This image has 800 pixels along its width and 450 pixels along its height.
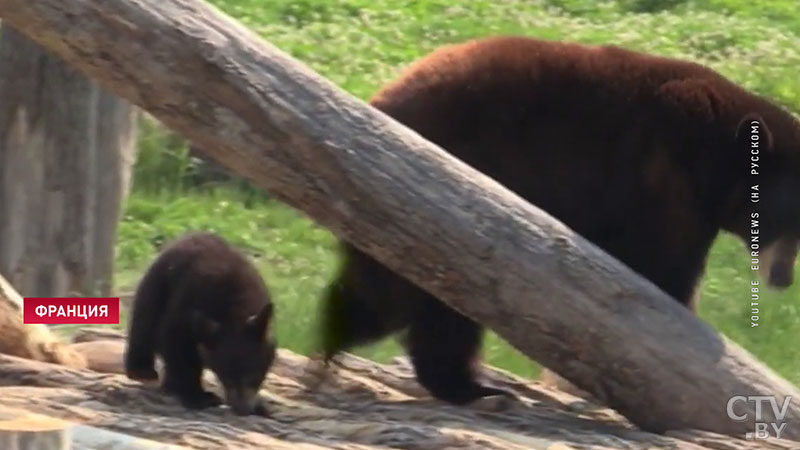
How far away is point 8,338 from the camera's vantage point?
6.93m

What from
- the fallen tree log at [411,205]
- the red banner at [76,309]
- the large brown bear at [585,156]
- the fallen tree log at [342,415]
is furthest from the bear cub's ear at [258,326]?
the red banner at [76,309]

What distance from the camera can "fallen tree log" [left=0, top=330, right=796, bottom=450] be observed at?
17.9ft

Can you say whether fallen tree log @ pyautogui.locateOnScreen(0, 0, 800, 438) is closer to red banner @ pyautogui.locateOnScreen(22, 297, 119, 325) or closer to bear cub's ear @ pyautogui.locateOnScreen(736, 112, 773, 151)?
bear cub's ear @ pyautogui.locateOnScreen(736, 112, 773, 151)

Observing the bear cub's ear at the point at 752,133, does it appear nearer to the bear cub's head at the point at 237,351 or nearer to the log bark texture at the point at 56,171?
the bear cub's head at the point at 237,351

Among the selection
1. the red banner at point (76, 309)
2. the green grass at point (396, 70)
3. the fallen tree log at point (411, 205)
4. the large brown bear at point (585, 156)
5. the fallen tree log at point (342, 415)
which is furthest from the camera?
the green grass at point (396, 70)

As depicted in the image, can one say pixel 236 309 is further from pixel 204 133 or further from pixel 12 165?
pixel 12 165

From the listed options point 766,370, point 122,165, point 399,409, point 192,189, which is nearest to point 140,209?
point 192,189

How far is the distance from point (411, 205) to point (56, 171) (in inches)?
114

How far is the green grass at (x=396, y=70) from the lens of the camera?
8992 mm

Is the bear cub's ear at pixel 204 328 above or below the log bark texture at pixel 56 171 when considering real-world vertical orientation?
below

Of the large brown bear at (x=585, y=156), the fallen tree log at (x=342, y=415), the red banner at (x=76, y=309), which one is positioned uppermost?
the large brown bear at (x=585, y=156)

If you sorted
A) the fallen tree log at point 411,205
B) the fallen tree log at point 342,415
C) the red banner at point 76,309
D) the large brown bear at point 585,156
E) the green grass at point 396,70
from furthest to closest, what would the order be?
the green grass at point 396,70
the red banner at point 76,309
the large brown bear at point 585,156
the fallen tree log at point 411,205
the fallen tree log at point 342,415

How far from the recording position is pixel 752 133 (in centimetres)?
658

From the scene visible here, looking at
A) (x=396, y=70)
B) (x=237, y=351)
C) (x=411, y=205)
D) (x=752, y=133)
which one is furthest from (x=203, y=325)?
(x=396, y=70)
